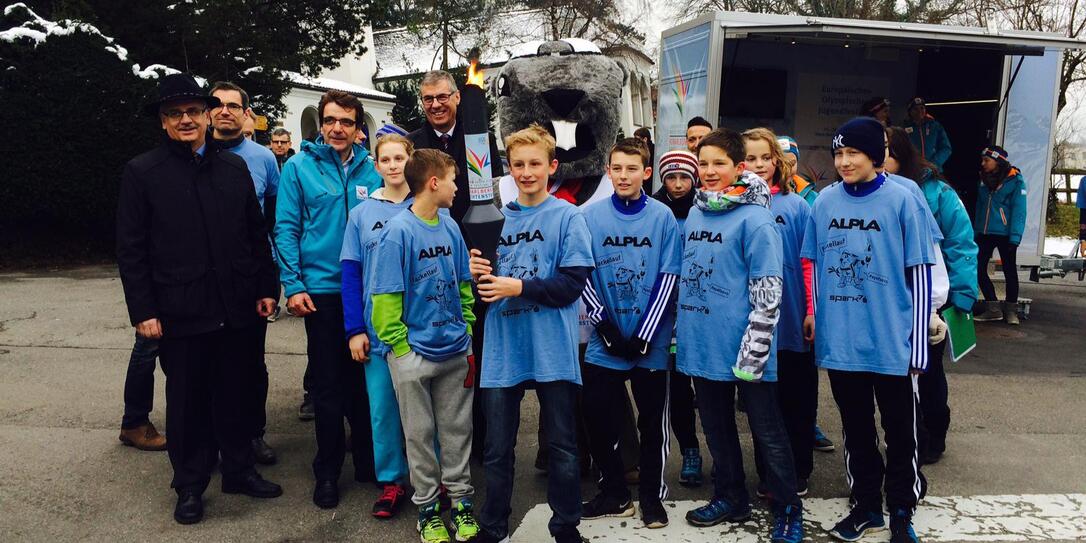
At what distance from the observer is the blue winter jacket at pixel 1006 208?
841 centimetres

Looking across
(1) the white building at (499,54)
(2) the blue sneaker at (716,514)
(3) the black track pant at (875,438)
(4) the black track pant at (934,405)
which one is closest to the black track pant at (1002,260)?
(4) the black track pant at (934,405)

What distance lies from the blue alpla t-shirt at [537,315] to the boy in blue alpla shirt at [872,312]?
114 cm

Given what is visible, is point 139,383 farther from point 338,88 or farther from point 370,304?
→ point 338,88

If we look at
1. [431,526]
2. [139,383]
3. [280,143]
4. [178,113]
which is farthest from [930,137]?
[139,383]

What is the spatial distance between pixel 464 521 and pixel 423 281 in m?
1.11

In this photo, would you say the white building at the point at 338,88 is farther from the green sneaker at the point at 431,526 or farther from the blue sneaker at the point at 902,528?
A: the blue sneaker at the point at 902,528

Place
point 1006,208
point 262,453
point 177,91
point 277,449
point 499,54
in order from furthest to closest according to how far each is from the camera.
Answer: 1. point 499,54
2. point 1006,208
3. point 277,449
4. point 262,453
5. point 177,91

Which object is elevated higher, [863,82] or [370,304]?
[863,82]

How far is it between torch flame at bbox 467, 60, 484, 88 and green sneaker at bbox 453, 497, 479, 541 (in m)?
1.87

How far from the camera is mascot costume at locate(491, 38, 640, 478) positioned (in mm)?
4578

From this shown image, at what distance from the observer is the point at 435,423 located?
12.1 ft

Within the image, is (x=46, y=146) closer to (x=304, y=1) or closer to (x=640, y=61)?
(x=304, y=1)

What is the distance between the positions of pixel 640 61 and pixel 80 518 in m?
37.0

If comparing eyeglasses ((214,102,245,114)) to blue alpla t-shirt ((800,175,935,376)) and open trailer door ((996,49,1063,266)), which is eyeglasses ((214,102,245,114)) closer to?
blue alpla t-shirt ((800,175,935,376))
